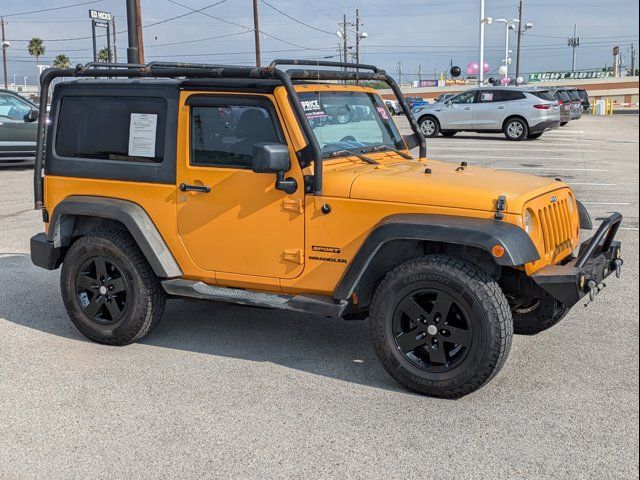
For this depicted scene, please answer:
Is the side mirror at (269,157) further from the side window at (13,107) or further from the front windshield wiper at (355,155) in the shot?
the side window at (13,107)

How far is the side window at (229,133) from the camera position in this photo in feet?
15.4

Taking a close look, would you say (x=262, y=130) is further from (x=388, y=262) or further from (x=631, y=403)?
(x=631, y=403)

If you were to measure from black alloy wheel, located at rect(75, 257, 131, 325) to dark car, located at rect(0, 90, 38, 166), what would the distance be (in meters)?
11.6

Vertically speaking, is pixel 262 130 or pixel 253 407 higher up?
pixel 262 130

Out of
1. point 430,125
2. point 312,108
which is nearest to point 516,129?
point 430,125

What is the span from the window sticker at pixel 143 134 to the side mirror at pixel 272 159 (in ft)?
3.32

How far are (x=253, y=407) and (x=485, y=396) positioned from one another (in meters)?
1.37

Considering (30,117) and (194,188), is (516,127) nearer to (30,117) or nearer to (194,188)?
(30,117)

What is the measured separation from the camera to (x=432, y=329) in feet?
13.8

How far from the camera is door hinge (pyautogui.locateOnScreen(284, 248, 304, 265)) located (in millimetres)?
4577

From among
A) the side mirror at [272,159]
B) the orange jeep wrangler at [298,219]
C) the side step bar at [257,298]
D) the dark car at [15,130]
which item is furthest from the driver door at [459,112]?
the side mirror at [272,159]

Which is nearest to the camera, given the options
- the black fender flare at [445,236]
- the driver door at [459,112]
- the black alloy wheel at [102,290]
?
the black fender flare at [445,236]

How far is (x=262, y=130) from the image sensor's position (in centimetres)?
469

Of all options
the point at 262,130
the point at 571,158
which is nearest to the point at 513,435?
the point at 262,130
